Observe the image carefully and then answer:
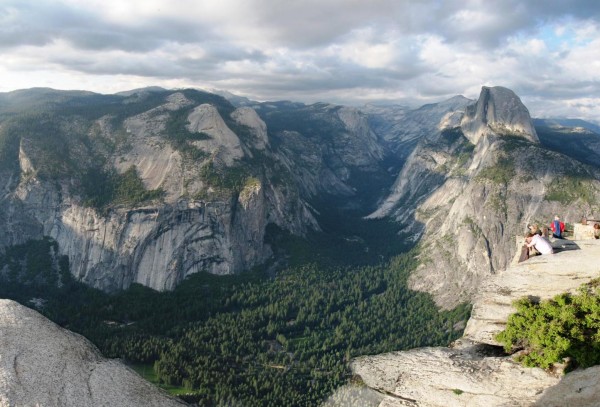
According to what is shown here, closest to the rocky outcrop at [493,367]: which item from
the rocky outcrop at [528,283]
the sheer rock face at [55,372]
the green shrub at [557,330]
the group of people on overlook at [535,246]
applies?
the rocky outcrop at [528,283]

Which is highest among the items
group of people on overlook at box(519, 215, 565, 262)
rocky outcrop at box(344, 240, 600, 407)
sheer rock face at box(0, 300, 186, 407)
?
group of people on overlook at box(519, 215, 565, 262)

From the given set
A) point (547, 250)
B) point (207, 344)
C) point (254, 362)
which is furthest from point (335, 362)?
point (547, 250)

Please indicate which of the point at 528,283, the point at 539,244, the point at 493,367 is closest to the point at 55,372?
the point at 493,367

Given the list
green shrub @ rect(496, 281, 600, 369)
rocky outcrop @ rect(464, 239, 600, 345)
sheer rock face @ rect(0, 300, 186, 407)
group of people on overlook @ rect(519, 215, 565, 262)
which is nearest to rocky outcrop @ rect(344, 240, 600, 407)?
rocky outcrop @ rect(464, 239, 600, 345)

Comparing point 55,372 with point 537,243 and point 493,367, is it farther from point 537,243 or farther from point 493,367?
point 537,243

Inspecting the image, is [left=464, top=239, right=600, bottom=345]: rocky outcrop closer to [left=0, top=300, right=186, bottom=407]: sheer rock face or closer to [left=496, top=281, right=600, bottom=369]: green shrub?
[left=496, top=281, right=600, bottom=369]: green shrub

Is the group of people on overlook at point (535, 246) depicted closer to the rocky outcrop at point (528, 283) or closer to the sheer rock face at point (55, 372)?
the rocky outcrop at point (528, 283)
